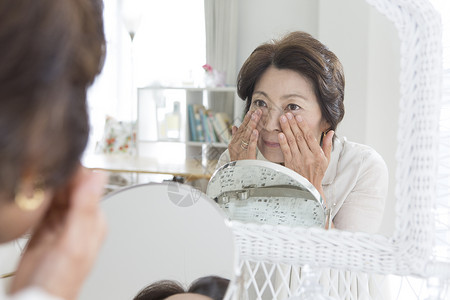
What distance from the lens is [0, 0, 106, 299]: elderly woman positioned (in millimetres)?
143

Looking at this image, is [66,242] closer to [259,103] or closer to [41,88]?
[41,88]

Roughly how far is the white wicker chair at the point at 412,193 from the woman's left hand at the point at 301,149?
5 centimetres

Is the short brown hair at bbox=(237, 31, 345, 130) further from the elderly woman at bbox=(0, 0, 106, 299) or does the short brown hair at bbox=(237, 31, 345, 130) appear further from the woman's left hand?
the elderly woman at bbox=(0, 0, 106, 299)

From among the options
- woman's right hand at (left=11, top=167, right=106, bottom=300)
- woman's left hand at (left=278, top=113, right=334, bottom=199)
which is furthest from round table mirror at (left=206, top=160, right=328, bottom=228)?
woman's right hand at (left=11, top=167, right=106, bottom=300)

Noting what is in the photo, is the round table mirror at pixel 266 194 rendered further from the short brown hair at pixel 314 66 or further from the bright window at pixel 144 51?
the bright window at pixel 144 51

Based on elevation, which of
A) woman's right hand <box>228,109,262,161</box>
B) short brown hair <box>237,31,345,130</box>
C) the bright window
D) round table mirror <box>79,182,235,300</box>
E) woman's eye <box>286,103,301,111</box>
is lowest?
round table mirror <box>79,182,235,300</box>

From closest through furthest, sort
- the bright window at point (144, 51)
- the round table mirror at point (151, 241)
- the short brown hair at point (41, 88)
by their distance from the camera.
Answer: the short brown hair at point (41, 88) < the round table mirror at point (151, 241) < the bright window at point (144, 51)

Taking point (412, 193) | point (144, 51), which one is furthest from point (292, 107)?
point (144, 51)

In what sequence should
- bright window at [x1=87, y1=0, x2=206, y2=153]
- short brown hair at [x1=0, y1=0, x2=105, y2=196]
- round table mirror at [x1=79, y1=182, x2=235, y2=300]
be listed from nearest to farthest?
1. short brown hair at [x1=0, y1=0, x2=105, y2=196]
2. round table mirror at [x1=79, y1=182, x2=235, y2=300]
3. bright window at [x1=87, y1=0, x2=206, y2=153]

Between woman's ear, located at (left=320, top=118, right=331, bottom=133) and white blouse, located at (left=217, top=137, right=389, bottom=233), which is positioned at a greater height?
woman's ear, located at (left=320, top=118, right=331, bottom=133)

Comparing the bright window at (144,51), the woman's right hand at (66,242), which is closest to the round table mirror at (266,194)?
the woman's right hand at (66,242)

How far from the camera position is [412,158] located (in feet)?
1.11

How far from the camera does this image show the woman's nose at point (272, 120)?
397 mm

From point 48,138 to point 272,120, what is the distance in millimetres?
271
